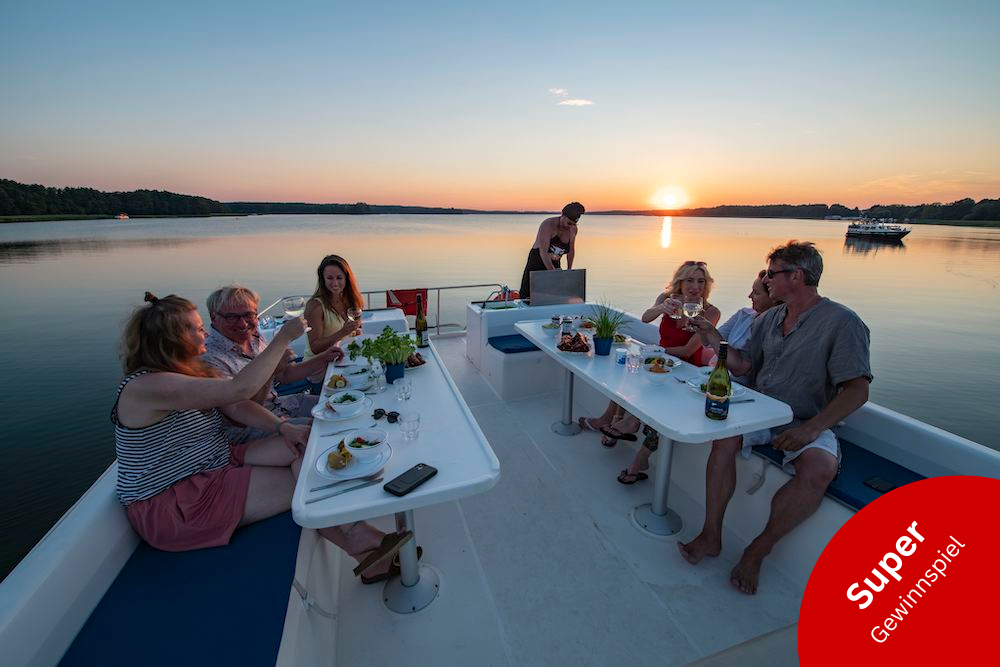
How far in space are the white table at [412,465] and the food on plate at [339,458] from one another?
0.06 metres

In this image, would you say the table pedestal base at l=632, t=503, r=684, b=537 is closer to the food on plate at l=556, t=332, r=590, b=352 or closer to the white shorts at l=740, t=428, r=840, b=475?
the white shorts at l=740, t=428, r=840, b=475

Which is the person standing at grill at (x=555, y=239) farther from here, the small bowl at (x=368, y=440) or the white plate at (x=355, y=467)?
the white plate at (x=355, y=467)

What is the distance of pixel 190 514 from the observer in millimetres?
1428

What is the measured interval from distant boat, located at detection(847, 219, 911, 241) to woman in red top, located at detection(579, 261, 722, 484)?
143 feet

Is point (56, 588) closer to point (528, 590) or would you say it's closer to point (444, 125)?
point (528, 590)

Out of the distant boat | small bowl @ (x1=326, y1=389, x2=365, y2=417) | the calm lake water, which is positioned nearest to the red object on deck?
the calm lake water

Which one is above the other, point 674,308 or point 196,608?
point 674,308

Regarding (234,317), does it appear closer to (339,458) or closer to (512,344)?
(339,458)

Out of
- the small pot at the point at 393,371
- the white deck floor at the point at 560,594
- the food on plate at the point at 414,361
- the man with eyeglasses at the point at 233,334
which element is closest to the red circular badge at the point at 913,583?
the white deck floor at the point at 560,594

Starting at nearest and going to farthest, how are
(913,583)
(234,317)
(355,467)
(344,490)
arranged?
(913,583) < (344,490) < (355,467) < (234,317)

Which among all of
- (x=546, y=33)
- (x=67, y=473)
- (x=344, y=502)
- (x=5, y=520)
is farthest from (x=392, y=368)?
(x=546, y=33)

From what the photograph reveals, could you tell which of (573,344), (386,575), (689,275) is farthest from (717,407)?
(386,575)

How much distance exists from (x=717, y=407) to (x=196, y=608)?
2.10 meters

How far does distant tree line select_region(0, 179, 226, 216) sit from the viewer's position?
3206 centimetres
